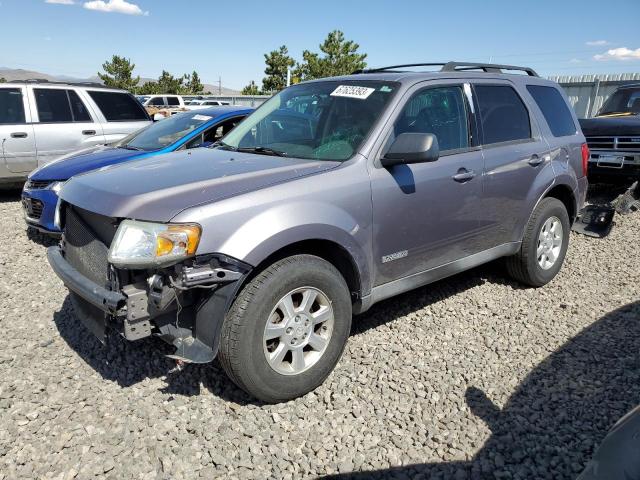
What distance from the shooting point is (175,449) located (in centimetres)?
261

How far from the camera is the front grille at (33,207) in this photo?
5636 millimetres

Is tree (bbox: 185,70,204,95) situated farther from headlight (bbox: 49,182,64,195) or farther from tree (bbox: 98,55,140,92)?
headlight (bbox: 49,182,64,195)

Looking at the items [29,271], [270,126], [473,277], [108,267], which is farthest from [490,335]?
[29,271]

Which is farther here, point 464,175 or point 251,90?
point 251,90

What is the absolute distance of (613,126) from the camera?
799 cm

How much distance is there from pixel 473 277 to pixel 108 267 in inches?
141

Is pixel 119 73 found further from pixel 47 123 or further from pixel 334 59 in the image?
pixel 47 123

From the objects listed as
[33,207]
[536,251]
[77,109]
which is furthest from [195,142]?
[536,251]

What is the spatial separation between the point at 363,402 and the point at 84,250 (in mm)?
1919

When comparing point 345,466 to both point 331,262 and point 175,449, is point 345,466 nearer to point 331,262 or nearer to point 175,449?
point 175,449

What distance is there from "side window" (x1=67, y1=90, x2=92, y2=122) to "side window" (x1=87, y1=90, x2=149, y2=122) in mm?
Answer: 233

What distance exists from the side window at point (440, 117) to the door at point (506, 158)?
0.22 meters

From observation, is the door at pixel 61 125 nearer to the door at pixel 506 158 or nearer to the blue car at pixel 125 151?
the blue car at pixel 125 151

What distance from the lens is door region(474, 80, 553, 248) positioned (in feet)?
13.2
